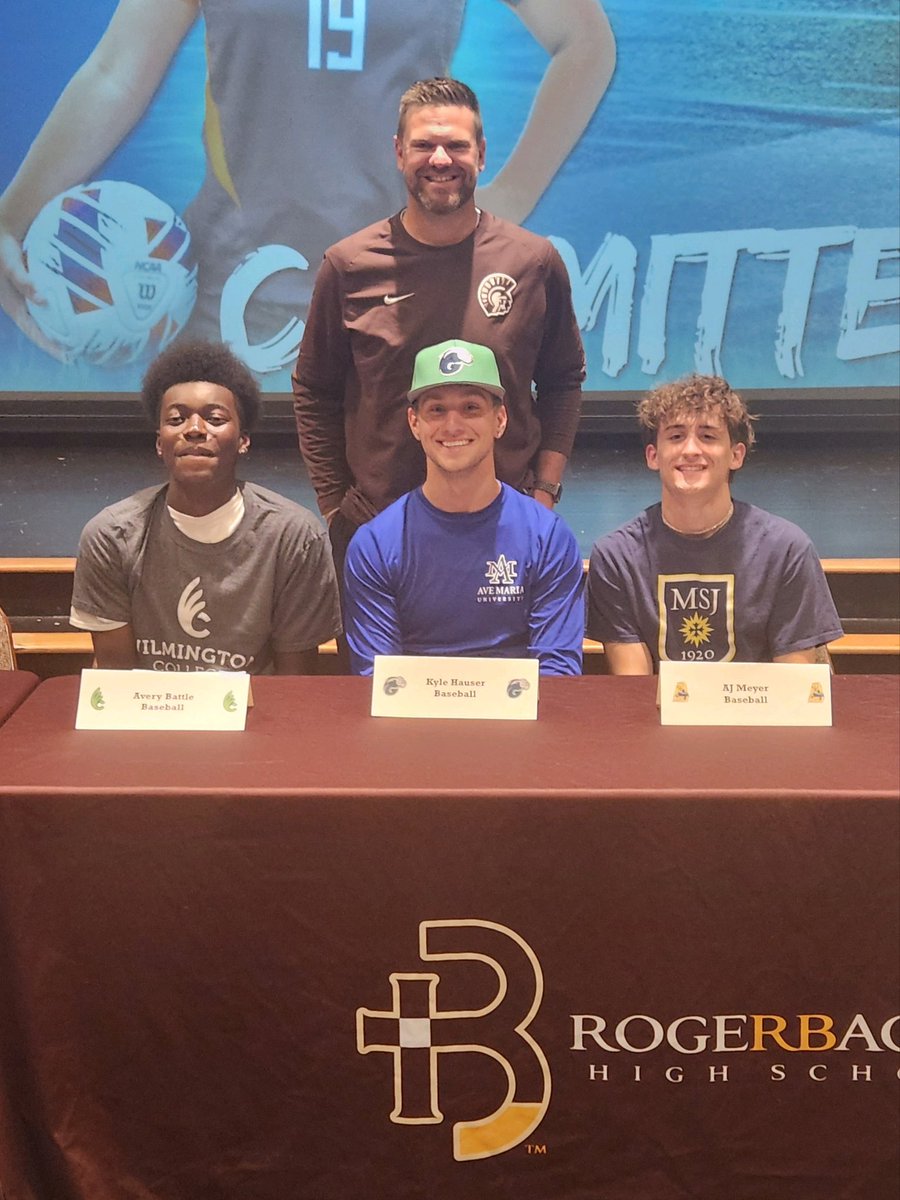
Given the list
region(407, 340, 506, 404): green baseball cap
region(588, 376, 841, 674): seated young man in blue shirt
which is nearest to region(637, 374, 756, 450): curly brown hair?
region(588, 376, 841, 674): seated young man in blue shirt

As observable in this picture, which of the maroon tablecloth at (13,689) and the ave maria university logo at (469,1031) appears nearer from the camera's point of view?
the ave maria university logo at (469,1031)

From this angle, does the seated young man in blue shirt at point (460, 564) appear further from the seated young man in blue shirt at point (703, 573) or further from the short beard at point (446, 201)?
the short beard at point (446, 201)

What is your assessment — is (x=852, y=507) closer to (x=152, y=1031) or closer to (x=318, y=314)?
(x=318, y=314)

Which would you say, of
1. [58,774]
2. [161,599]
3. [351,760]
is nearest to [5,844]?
[58,774]

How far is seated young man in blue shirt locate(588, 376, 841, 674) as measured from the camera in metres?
2.07

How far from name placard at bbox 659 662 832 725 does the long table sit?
82 millimetres

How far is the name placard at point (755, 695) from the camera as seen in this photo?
1.33 m

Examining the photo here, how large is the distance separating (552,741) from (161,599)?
1017mm

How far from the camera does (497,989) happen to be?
1.20 m

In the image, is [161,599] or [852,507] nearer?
[161,599]

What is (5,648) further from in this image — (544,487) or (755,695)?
(755,695)

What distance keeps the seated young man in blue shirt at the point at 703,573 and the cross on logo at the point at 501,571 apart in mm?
191

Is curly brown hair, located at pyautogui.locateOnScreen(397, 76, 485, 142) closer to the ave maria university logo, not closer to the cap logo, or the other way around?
the cap logo

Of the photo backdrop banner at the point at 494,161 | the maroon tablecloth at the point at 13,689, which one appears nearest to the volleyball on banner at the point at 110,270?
the photo backdrop banner at the point at 494,161
